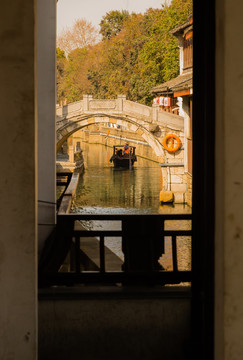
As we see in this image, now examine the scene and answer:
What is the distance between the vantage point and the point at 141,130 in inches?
797

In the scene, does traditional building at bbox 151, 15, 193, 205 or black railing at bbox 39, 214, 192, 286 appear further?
traditional building at bbox 151, 15, 193, 205

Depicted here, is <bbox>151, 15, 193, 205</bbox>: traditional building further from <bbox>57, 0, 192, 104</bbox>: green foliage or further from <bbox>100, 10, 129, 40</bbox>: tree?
<bbox>100, 10, 129, 40</bbox>: tree

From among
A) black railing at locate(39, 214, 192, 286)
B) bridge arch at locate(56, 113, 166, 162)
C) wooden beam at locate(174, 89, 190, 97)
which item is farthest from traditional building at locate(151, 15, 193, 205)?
black railing at locate(39, 214, 192, 286)

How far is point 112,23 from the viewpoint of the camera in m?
35.4

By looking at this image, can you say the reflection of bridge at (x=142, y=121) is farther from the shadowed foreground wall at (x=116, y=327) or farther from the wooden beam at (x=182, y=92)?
the shadowed foreground wall at (x=116, y=327)
